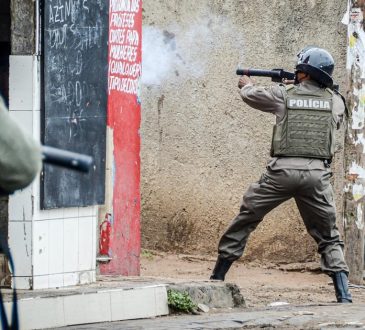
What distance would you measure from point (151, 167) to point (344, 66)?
6.44ft

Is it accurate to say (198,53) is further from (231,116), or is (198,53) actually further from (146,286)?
(146,286)

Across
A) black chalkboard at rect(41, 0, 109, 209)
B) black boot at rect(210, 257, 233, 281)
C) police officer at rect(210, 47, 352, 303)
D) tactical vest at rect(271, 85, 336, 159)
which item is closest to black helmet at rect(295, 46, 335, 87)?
police officer at rect(210, 47, 352, 303)

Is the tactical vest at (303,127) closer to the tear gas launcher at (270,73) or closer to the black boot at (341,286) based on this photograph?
the tear gas launcher at (270,73)

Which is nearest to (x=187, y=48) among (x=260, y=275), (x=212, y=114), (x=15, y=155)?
(x=212, y=114)

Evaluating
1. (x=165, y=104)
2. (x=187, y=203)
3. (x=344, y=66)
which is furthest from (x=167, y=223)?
(x=344, y=66)

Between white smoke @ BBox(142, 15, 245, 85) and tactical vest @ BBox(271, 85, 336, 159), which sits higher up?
white smoke @ BBox(142, 15, 245, 85)

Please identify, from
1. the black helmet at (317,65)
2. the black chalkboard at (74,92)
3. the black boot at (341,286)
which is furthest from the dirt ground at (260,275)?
the black chalkboard at (74,92)

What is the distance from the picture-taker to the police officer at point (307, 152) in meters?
8.73

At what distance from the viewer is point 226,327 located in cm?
713

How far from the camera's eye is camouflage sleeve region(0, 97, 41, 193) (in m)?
2.85

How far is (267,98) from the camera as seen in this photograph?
8797 millimetres

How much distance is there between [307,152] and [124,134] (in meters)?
1.36

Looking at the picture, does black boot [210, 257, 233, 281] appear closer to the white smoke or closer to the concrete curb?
the concrete curb

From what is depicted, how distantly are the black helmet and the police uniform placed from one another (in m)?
0.08
